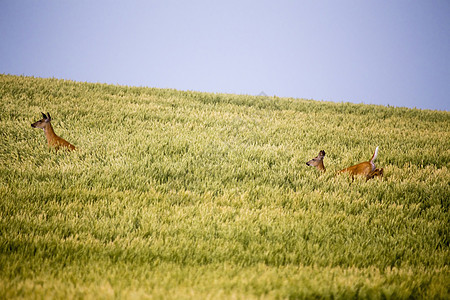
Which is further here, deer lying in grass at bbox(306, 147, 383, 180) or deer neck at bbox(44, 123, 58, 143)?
deer neck at bbox(44, 123, 58, 143)

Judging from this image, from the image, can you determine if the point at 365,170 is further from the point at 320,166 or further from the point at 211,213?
the point at 211,213

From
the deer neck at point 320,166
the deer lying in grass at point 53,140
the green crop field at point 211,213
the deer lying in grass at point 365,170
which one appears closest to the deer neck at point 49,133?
the deer lying in grass at point 53,140

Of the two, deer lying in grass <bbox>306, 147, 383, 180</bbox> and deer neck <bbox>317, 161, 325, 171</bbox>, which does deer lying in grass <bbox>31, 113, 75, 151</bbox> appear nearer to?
deer lying in grass <bbox>306, 147, 383, 180</bbox>

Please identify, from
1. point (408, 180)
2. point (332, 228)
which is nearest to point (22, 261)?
point (332, 228)

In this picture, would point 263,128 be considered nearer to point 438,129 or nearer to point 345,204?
point 345,204

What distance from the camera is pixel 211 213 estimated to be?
4.75m

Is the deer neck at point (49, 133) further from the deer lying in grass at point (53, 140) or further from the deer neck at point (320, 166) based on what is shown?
the deer neck at point (320, 166)

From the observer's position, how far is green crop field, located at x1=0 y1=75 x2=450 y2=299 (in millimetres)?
3090

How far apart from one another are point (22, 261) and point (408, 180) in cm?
706

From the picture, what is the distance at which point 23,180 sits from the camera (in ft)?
17.8

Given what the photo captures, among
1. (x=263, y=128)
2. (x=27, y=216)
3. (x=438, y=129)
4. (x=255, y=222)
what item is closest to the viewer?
(x=27, y=216)

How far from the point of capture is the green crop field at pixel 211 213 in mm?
3090

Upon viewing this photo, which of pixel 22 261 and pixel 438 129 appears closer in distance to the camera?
pixel 22 261

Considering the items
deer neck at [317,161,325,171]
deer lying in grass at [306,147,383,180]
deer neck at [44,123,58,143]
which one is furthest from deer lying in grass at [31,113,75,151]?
deer neck at [317,161,325,171]
